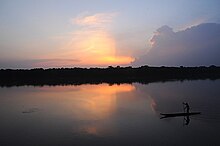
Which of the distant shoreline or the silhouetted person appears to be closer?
the silhouetted person

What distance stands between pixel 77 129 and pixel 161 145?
6426mm

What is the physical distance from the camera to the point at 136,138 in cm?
1499

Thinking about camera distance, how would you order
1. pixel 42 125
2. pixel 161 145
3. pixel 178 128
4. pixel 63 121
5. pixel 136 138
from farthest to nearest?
pixel 63 121, pixel 42 125, pixel 178 128, pixel 136 138, pixel 161 145

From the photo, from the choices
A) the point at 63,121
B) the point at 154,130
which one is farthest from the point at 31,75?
the point at 154,130

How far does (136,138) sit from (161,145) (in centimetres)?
185

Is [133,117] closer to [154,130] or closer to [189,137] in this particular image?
[154,130]

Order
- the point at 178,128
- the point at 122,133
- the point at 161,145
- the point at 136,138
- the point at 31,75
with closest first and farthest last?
1. the point at 161,145
2. the point at 136,138
3. the point at 122,133
4. the point at 178,128
5. the point at 31,75

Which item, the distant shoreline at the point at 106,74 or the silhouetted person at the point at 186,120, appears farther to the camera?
the distant shoreline at the point at 106,74

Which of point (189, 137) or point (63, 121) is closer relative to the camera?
point (189, 137)

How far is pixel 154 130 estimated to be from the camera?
16938 millimetres

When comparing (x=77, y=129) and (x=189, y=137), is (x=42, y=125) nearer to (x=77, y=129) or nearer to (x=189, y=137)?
(x=77, y=129)

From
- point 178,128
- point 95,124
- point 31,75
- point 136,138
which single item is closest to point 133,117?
point 95,124

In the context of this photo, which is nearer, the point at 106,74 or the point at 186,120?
the point at 186,120

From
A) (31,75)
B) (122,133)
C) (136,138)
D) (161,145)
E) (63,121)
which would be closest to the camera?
(161,145)
